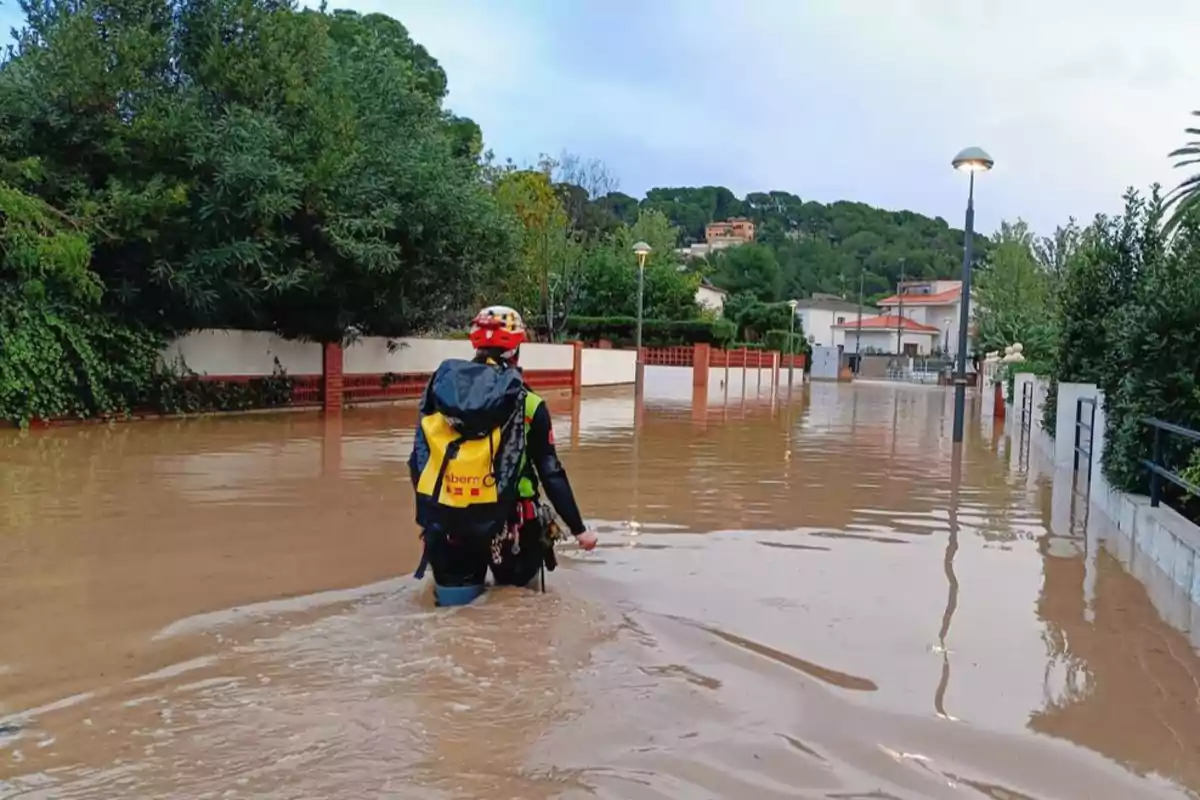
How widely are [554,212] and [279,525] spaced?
3066cm

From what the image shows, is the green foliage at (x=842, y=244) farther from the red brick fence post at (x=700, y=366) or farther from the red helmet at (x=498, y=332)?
the red helmet at (x=498, y=332)

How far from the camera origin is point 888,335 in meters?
86.3

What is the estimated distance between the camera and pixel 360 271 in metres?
18.9

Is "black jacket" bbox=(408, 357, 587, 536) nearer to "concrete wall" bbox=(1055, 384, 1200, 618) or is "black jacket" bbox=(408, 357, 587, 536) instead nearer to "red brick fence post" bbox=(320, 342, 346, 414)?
"concrete wall" bbox=(1055, 384, 1200, 618)

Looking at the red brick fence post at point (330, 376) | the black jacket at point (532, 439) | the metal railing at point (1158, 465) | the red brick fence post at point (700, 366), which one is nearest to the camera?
the black jacket at point (532, 439)

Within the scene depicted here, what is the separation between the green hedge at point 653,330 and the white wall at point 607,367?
3.13m

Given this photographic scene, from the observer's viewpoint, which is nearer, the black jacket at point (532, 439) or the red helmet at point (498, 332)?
the black jacket at point (532, 439)

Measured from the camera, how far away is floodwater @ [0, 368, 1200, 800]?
342 cm

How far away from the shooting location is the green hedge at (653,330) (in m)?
43.9

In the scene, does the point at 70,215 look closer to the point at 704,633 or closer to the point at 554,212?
the point at 704,633

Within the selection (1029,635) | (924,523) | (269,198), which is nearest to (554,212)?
(269,198)

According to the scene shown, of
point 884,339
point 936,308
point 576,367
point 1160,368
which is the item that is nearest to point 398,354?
point 576,367

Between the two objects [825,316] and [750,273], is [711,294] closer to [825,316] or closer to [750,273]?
[750,273]

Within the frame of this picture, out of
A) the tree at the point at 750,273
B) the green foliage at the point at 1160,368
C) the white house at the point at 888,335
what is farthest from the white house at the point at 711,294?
the green foliage at the point at 1160,368
